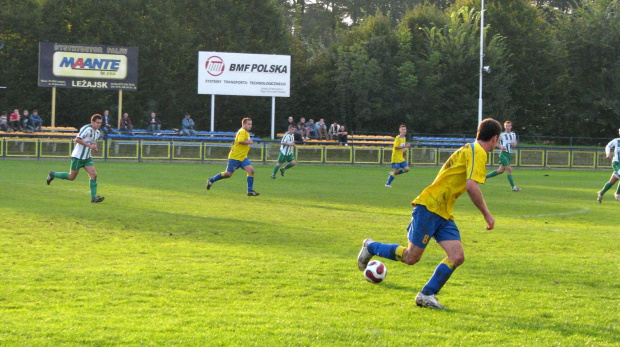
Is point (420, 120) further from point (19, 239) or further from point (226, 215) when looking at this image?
point (19, 239)

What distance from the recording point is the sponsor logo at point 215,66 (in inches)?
1548

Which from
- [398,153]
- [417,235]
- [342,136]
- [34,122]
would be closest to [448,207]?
[417,235]

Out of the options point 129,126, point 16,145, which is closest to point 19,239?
point 16,145

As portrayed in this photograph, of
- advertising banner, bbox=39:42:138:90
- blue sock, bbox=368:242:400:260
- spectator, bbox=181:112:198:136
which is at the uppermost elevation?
advertising banner, bbox=39:42:138:90

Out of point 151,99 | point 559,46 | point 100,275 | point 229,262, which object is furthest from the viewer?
point 559,46

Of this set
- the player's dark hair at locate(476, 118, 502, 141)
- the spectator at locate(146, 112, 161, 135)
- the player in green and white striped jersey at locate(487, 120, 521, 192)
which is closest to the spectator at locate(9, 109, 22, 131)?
the spectator at locate(146, 112, 161, 135)

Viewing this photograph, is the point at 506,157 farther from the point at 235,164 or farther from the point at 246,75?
the point at 246,75

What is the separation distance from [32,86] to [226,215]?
32.2m

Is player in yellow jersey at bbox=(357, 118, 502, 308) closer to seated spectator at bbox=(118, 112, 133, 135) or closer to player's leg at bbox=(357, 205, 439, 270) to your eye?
player's leg at bbox=(357, 205, 439, 270)

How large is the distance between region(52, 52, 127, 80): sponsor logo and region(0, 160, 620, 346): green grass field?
22.5 m

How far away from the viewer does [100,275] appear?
747cm

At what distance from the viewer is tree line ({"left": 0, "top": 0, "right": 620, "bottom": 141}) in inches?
1671

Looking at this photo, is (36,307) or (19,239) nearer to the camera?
(36,307)

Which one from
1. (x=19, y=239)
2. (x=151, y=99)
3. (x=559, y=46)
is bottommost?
(x=19, y=239)
